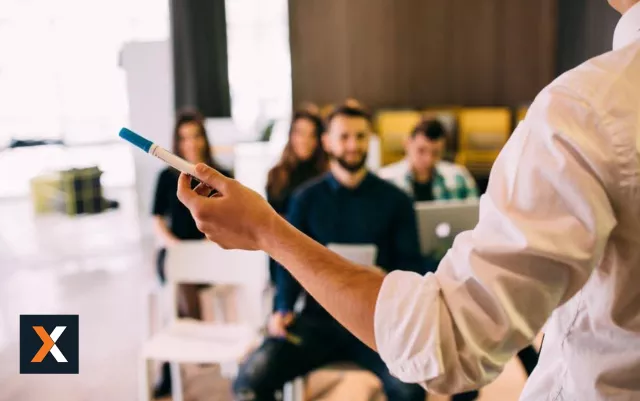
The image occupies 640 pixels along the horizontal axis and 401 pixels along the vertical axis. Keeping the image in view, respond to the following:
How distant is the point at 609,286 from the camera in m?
0.43

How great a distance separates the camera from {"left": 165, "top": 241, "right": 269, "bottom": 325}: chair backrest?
6.11ft

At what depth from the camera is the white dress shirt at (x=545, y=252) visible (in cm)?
37

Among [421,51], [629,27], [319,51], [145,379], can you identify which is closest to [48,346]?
[629,27]

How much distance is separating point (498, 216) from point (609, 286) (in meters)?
0.11

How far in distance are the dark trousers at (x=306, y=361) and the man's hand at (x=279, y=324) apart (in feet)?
0.07

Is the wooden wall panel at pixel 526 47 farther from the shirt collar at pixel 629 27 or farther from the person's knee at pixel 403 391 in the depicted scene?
the shirt collar at pixel 629 27

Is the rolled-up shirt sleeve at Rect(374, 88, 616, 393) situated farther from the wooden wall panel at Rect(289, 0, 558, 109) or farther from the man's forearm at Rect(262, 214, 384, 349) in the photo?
the wooden wall panel at Rect(289, 0, 558, 109)

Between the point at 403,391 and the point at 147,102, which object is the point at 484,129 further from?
the point at 403,391

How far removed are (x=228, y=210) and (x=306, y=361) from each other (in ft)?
3.82

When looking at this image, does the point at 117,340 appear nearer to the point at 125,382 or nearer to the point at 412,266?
the point at 125,382

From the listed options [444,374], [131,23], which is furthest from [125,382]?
[444,374]

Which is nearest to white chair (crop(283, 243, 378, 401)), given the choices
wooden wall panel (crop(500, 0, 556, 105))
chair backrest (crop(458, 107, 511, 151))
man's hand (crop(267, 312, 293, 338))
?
man's hand (crop(267, 312, 293, 338))

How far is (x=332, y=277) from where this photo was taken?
46cm

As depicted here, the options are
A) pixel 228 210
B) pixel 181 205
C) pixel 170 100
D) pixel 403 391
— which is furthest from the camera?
pixel 170 100
